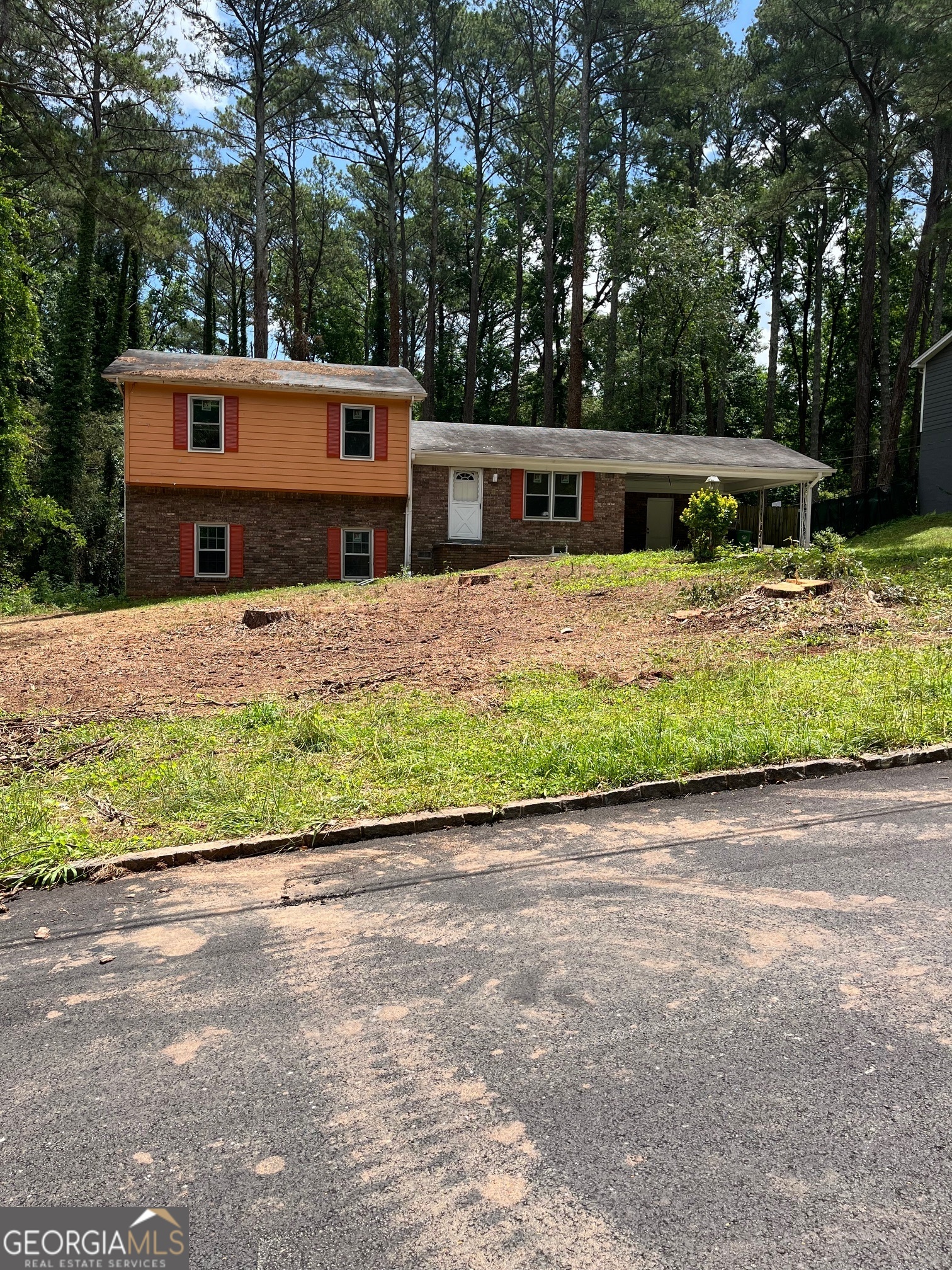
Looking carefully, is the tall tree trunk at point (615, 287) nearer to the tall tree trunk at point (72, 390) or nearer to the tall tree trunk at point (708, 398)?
the tall tree trunk at point (708, 398)

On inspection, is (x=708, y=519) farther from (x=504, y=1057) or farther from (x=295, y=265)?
(x=295, y=265)

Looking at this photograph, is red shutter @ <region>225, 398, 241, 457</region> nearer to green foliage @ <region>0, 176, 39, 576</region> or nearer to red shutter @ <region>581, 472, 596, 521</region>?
green foliage @ <region>0, 176, 39, 576</region>

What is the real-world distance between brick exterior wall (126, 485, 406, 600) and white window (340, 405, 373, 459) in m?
1.04

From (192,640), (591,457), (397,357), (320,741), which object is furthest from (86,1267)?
(397,357)

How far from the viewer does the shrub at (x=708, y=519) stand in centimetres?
1487

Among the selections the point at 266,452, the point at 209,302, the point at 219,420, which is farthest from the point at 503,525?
the point at 209,302

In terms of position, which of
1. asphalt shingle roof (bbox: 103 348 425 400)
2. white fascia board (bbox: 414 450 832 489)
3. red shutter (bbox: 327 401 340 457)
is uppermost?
asphalt shingle roof (bbox: 103 348 425 400)

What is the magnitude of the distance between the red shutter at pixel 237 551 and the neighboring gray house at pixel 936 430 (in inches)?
777

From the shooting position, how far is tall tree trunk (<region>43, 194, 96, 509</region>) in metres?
25.4

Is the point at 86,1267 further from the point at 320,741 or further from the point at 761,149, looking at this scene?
the point at 761,149

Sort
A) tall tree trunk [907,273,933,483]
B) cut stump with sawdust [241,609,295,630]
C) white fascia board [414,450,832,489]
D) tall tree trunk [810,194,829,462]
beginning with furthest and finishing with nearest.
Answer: tall tree trunk [810,194,829,462], tall tree trunk [907,273,933,483], white fascia board [414,450,832,489], cut stump with sawdust [241,609,295,630]

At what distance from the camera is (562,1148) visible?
234cm

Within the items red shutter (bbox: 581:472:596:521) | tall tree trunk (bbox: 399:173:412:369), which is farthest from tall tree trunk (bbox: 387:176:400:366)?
red shutter (bbox: 581:472:596:521)

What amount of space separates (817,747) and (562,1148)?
14.0 feet
